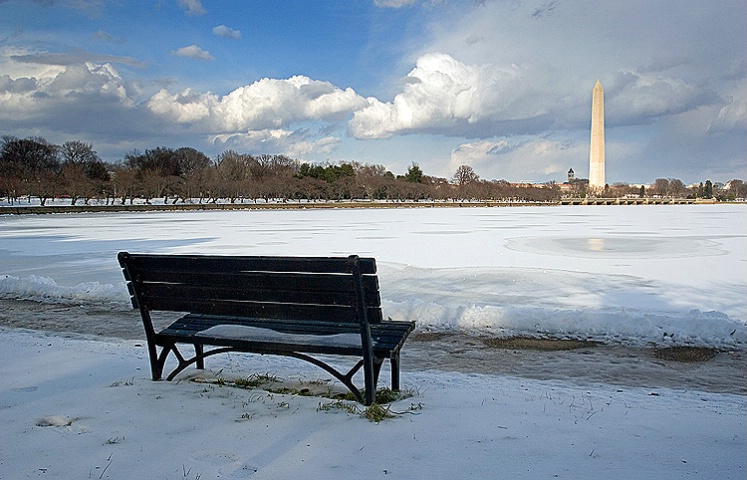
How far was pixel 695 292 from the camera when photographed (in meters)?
8.89

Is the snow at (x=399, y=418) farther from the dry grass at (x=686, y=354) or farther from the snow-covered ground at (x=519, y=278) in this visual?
the dry grass at (x=686, y=354)

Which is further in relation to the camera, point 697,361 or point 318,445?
point 697,361

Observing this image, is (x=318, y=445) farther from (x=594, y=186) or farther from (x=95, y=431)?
(x=594, y=186)

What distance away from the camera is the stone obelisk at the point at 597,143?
82531 millimetres

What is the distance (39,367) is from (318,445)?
2.81 m

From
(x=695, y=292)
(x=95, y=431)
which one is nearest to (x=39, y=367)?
(x=95, y=431)

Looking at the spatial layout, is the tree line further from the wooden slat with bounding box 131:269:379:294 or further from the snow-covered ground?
the wooden slat with bounding box 131:269:379:294

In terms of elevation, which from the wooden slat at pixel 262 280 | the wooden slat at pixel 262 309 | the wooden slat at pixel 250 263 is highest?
the wooden slat at pixel 250 263

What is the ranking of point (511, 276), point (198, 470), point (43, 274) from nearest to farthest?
1. point (198, 470)
2. point (511, 276)
3. point (43, 274)

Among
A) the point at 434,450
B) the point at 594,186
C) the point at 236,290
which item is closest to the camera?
the point at 434,450

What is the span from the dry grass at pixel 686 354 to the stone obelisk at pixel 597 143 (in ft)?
272

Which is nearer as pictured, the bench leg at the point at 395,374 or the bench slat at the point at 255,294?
the bench slat at the point at 255,294

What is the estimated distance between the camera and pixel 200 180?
87.2 m

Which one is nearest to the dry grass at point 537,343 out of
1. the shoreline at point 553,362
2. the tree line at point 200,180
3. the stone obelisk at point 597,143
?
the shoreline at point 553,362
